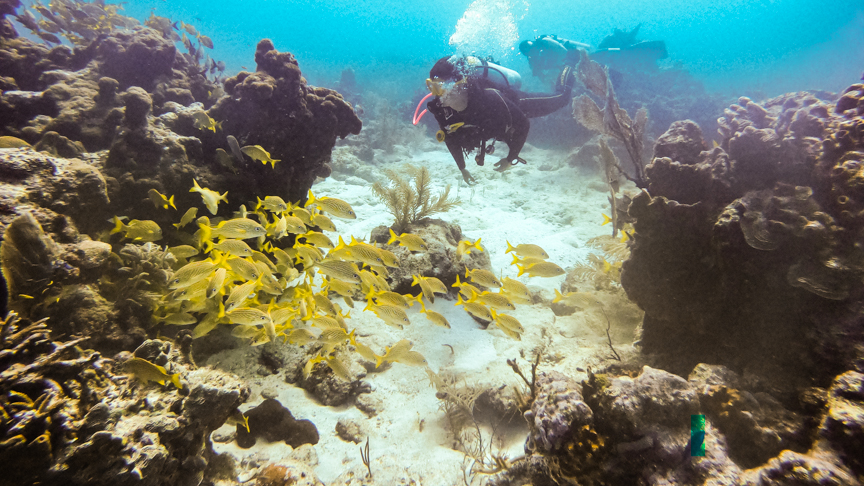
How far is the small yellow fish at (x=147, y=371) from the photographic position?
1.98 m

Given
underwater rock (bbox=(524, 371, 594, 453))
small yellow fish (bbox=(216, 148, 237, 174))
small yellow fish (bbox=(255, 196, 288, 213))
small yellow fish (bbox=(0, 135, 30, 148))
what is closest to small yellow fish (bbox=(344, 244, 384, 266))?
small yellow fish (bbox=(255, 196, 288, 213))

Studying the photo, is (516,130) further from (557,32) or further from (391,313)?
(557,32)

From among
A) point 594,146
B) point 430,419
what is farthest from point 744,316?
point 594,146

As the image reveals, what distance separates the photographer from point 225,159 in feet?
15.2

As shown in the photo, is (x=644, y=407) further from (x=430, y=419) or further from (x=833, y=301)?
(x=430, y=419)

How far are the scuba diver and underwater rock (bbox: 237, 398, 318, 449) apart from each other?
17798 millimetres

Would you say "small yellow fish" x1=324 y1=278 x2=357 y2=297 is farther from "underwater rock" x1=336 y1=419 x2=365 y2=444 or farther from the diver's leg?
the diver's leg

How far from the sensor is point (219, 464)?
2.50 metres

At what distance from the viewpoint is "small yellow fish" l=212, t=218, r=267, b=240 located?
309 cm

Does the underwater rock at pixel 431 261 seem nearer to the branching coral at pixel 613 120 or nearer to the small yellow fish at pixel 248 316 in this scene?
the small yellow fish at pixel 248 316

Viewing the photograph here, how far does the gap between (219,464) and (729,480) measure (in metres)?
3.72

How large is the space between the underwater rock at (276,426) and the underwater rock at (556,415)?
2.12 metres

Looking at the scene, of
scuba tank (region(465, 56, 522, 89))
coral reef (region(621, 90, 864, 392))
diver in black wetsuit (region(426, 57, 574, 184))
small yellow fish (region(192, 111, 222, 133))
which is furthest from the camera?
scuba tank (region(465, 56, 522, 89))

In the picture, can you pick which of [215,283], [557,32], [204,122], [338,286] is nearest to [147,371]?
[215,283]
